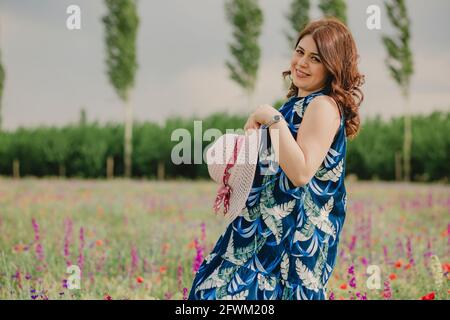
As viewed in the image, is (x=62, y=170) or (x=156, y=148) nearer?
(x=156, y=148)

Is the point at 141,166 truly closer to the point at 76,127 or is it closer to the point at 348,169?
the point at 76,127

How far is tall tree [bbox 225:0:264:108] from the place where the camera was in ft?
81.1

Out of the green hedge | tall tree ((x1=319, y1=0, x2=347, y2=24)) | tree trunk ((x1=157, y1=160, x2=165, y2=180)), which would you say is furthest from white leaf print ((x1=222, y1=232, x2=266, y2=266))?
tree trunk ((x1=157, y1=160, x2=165, y2=180))

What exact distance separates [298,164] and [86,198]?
389 inches

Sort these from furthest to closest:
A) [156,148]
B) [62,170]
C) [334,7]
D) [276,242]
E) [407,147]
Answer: [62,170]
[156,148]
[334,7]
[407,147]
[276,242]

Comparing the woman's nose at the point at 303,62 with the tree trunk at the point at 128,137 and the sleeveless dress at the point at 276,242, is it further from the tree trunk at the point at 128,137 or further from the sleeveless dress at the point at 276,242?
the tree trunk at the point at 128,137

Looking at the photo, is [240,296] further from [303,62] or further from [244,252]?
[303,62]

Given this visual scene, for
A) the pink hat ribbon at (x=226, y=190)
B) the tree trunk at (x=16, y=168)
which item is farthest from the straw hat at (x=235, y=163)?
the tree trunk at (x=16, y=168)

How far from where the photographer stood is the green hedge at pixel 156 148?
74.7ft

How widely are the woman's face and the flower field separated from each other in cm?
165

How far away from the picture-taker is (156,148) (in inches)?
993

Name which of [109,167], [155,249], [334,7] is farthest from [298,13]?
[155,249]

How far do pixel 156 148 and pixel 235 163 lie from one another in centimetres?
2322

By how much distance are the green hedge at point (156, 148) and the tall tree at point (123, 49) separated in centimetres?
98
